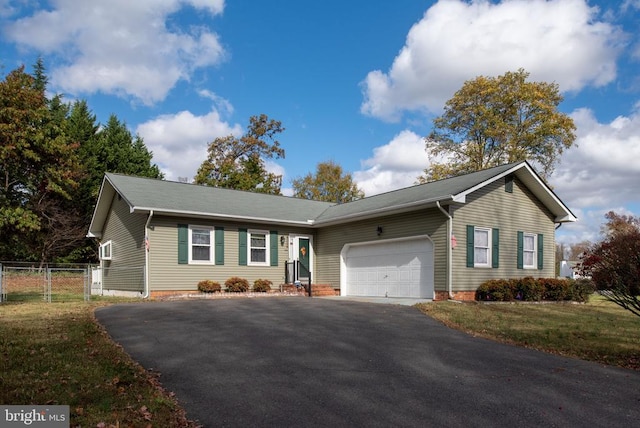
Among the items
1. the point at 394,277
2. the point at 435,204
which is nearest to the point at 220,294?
the point at 394,277

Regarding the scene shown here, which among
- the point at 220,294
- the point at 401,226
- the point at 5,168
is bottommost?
the point at 220,294

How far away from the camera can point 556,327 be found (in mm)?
10867

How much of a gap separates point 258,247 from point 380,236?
4.96 m

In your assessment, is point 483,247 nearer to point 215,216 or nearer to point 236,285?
point 236,285

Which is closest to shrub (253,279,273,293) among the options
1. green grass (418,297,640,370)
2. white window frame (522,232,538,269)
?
green grass (418,297,640,370)

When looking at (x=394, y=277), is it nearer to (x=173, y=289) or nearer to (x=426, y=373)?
(x=173, y=289)

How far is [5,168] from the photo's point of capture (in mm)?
27719

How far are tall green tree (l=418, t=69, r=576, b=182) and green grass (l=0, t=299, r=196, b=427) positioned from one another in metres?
29.3

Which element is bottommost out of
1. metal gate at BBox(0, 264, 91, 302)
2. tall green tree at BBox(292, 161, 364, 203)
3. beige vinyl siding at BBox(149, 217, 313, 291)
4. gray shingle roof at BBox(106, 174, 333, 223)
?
metal gate at BBox(0, 264, 91, 302)

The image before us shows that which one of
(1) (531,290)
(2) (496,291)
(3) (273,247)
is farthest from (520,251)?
(3) (273,247)

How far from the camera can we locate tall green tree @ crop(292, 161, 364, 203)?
1908 inches

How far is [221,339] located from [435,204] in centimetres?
916

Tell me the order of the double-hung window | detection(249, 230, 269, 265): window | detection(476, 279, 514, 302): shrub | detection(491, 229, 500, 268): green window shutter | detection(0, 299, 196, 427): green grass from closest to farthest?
1. detection(0, 299, 196, 427): green grass
2. detection(476, 279, 514, 302): shrub
3. the double-hung window
4. detection(491, 229, 500, 268): green window shutter
5. detection(249, 230, 269, 265): window

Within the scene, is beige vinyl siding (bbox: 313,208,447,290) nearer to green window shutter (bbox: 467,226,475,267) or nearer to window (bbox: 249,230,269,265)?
green window shutter (bbox: 467,226,475,267)
